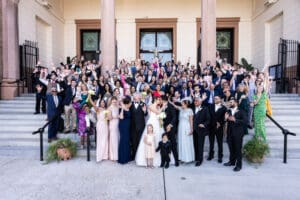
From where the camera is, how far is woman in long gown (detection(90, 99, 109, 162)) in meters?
8.21

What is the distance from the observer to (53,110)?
31.1 ft

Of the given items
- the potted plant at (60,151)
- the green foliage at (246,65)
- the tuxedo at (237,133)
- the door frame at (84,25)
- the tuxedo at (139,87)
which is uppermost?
the door frame at (84,25)

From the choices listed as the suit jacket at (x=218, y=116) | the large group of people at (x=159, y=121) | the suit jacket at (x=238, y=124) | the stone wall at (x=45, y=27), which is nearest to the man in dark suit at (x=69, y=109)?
the large group of people at (x=159, y=121)

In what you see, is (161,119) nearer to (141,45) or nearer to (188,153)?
(188,153)

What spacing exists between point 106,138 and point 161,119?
61.5 inches

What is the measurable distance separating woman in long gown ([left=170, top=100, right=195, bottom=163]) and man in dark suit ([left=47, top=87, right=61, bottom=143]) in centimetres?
369

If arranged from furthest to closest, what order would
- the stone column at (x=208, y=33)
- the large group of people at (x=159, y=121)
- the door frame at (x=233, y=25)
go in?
the door frame at (x=233, y=25) < the stone column at (x=208, y=33) < the large group of people at (x=159, y=121)

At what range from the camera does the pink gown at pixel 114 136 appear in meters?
8.24

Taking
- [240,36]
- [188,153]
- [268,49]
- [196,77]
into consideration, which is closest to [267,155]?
[188,153]

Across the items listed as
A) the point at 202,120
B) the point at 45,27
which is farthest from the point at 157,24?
the point at 202,120

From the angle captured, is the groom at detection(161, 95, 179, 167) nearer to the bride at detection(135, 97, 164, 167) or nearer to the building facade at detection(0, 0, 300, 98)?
the bride at detection(135, 97, 164, 167)

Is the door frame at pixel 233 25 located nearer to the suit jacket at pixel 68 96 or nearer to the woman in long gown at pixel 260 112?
the woman in long gown at pixel 260 112

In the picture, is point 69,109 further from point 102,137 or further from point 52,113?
point 102,137

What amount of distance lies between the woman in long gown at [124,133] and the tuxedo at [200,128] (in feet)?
5.82
